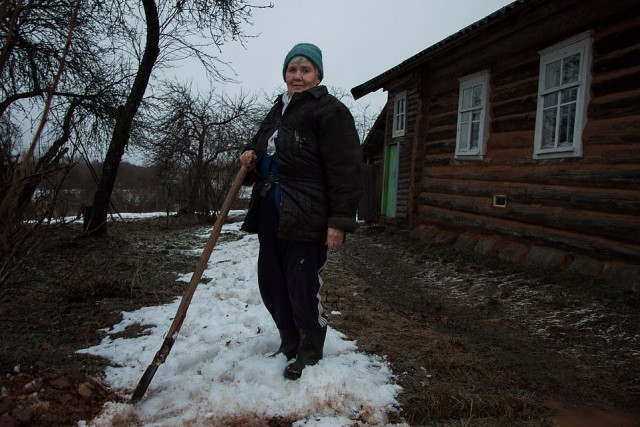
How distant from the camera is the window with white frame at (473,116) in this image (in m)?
7.13

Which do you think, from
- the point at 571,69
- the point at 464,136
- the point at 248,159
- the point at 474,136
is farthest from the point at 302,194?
the point at 464,136

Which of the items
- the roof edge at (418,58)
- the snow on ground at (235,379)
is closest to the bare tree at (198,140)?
the roof edge at (418,58)

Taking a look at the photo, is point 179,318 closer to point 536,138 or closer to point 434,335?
Answer: point 434,335

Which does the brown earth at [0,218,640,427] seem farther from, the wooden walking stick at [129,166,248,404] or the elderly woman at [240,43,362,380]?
the elderly woman at [240,43,362,380]

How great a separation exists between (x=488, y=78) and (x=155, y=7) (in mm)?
6258

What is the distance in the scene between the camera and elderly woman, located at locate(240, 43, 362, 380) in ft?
7.45

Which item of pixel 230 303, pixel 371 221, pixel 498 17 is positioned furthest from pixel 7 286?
pixel 371 221

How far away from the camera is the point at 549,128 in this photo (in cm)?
589

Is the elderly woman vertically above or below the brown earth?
above

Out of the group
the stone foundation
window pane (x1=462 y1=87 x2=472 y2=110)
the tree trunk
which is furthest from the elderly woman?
the tree trunk

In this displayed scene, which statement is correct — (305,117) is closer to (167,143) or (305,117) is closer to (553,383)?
(553,383)

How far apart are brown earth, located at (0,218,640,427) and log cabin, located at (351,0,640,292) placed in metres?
0.61

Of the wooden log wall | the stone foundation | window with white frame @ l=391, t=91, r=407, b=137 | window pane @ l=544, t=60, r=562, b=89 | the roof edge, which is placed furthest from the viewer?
window with white frame @ l=391, t=91, r=407, b=137

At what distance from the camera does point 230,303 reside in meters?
3.70
